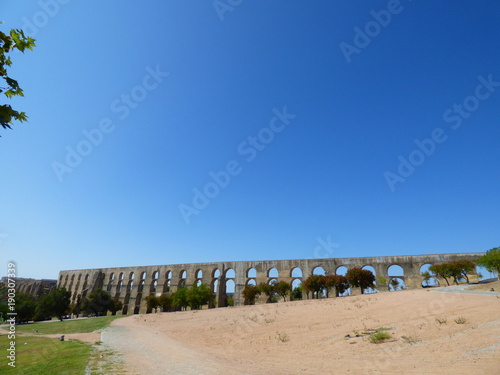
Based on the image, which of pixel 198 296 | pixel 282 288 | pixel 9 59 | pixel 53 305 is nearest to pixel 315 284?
pixel 282 288

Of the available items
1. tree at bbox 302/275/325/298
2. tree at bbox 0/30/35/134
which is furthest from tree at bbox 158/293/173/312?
tree at bbox 0/30/35/134

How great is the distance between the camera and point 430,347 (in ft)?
22.0

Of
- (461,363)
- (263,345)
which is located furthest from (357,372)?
(263,345)

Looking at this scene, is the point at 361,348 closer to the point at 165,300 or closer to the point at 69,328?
the point at 69,328

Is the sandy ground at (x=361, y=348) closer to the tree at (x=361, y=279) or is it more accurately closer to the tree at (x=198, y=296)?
the tree at (x=361, y=279)

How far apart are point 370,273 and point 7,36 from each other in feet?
98.2

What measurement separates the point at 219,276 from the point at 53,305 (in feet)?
72.4

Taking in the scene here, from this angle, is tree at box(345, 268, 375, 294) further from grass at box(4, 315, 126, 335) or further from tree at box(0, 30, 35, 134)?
tree at box(0, 30, 35, 134)

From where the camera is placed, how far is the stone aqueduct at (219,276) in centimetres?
3034

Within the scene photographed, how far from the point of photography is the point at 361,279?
26.5 m

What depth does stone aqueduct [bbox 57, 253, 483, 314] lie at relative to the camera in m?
30.3

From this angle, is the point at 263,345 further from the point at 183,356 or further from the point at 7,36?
the point at 7,36

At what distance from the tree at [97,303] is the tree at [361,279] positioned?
35.0 metres

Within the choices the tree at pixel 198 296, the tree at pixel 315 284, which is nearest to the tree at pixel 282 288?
the tree at pixel 315 284
